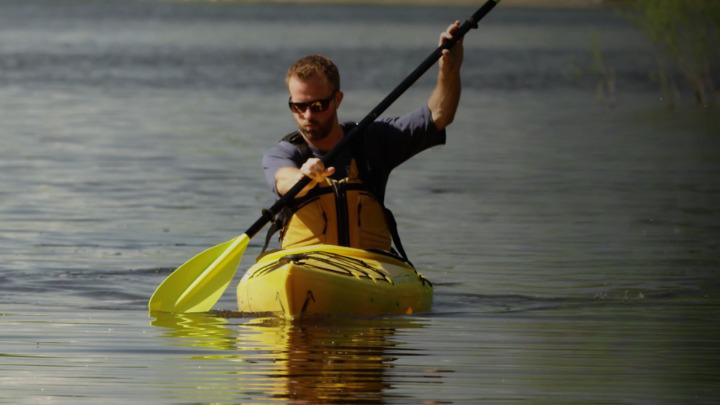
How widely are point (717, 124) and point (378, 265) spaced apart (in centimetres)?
1773

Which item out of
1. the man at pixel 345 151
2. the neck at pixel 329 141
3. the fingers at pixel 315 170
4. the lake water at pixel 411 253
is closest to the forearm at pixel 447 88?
the man at pixel 345 151

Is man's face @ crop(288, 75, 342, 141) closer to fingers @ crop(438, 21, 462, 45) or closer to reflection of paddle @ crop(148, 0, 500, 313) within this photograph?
fingers @ crop(438, 21, 462, 45)

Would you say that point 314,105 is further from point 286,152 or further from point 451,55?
point 451,55

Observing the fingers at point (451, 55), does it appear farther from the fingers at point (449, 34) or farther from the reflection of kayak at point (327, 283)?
the reflection of kayak at point (327, 283)

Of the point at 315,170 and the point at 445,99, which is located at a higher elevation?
the point at 445,99

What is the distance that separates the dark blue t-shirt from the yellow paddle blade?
2.73 feet

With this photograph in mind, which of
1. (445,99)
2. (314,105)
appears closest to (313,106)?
(314,105)

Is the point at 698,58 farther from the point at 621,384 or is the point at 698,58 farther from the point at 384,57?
the point at 384,57

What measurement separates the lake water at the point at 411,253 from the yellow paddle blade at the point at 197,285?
0.44ft

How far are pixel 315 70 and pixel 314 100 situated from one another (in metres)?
0.15

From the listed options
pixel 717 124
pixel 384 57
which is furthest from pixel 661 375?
pixel 384 57

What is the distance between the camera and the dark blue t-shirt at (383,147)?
339 inches

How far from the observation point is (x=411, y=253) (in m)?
12.3

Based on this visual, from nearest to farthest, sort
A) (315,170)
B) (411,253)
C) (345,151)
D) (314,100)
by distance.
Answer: (315,170), (314,100), (345,151), (411,253)
